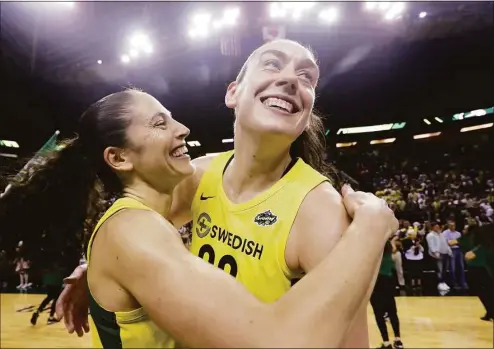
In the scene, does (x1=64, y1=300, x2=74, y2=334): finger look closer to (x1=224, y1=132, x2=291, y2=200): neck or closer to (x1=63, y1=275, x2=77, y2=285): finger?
(x1=63, y1=275, x2=77, y2=285): finger

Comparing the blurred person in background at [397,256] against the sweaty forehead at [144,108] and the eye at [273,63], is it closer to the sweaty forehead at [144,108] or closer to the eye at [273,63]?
the eye at [273,63]

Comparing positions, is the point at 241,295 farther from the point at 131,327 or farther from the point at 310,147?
the point at 310,147

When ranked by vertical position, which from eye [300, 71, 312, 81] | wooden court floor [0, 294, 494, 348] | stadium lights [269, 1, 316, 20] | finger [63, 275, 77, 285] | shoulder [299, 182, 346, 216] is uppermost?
stadium lights [269, 1, 316, 20]

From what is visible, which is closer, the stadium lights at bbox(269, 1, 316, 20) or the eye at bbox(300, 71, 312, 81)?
the eye at bbox(300, 71, 312, 81)

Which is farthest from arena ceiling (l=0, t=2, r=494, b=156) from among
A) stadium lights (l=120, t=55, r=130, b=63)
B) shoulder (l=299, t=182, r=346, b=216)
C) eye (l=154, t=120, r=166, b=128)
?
shoulder (l=299, t=182, r=346, b=216)

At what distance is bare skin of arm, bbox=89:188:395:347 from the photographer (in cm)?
75

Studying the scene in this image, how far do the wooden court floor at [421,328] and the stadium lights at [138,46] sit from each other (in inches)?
142

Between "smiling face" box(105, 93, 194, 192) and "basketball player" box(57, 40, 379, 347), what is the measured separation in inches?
7.1

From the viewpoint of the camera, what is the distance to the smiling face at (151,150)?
125cm

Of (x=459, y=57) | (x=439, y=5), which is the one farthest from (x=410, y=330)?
(x=439, y=5)

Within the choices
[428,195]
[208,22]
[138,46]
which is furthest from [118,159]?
[428,195]

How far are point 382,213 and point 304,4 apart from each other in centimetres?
524

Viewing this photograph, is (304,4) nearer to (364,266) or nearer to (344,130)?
(344,130)

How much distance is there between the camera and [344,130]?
23.9 feet
